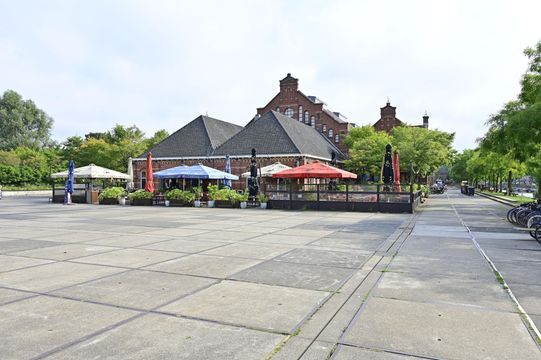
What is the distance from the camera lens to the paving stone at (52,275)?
6168 millimetres

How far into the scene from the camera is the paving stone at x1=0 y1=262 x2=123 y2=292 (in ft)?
20.2

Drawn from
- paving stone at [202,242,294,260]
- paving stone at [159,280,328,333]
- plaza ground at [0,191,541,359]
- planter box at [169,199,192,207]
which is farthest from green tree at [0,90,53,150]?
paving stone at [159,280,328,333]

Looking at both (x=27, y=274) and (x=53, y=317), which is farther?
(x=27, y=274)

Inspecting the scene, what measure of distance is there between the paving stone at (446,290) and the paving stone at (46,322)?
12.0 ft

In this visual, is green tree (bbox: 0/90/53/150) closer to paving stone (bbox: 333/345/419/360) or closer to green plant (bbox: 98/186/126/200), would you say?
green plant (bbox: 98/186/126/200)

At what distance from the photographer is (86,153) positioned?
177 feet

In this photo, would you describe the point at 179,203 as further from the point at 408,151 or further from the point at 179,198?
the point at 408,151

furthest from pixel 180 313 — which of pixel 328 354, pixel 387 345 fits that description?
pixel 387 345

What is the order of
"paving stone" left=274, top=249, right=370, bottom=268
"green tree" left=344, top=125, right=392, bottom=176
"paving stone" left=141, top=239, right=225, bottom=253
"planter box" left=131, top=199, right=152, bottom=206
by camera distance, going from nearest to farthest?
"paving stone" left=274, top=249, right=370, bottom=268 → "paving stone" left=141, top=239, right=225, bottom=253 → "planter box" left=131, top=199, right=152, bottom=206 → "green tree" left=344, top=125, right=392, bottom=176

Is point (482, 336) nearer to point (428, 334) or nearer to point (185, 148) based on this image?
Result: point (428, 334)

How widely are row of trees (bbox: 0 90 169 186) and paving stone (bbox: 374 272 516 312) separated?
47615 mm

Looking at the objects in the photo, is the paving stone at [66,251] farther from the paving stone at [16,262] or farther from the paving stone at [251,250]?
the paving stone at [251,250]

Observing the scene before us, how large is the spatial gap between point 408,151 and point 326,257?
31875 mm

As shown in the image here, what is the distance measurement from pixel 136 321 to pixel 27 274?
3385 millimetres
